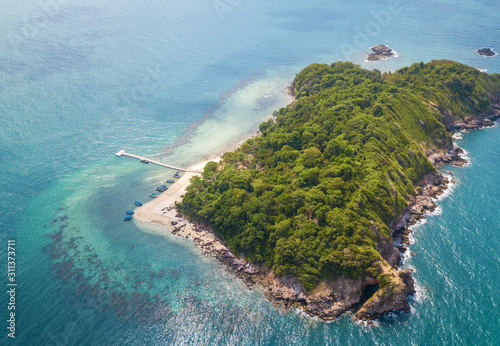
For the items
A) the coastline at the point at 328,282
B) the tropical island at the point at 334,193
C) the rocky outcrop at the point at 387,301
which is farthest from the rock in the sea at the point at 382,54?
the rocky outcrop at the point at 387,301

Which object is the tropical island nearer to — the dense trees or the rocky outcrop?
the rocky outcrop

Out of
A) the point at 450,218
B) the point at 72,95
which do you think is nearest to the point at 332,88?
the point at 450,218

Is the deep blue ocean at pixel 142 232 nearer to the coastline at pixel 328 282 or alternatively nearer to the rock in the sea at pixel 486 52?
the coastline at pixel 328 282

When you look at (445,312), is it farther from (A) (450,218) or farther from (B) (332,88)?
(B) (332,88)

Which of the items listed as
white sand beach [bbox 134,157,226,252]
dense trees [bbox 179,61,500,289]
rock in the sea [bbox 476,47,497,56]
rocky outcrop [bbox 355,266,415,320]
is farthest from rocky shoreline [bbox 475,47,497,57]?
white sand beach [bbox 134,157,226,252]

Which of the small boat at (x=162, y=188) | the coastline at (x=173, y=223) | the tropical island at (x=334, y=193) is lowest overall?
the coastline at (x=173, y=223)
